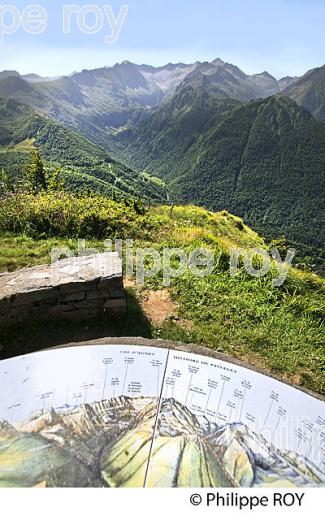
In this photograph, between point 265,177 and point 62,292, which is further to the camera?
point 265,177

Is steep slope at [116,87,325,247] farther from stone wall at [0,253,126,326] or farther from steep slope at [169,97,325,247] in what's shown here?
stone wall at [0,253,126,326]

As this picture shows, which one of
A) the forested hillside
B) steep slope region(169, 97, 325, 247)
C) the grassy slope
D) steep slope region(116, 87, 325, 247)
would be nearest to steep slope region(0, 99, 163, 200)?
steep slope region(116, 87, 325, 247)

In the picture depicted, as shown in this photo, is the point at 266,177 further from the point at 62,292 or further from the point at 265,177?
the point at 62,292

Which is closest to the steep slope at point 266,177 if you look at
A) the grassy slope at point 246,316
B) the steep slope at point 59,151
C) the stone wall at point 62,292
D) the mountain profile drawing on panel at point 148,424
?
the steep slope at point 59,151

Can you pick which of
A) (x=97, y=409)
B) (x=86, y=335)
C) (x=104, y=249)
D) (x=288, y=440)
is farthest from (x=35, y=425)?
(x=104, y=249)

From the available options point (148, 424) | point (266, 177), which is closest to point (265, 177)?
point (266, 177)
